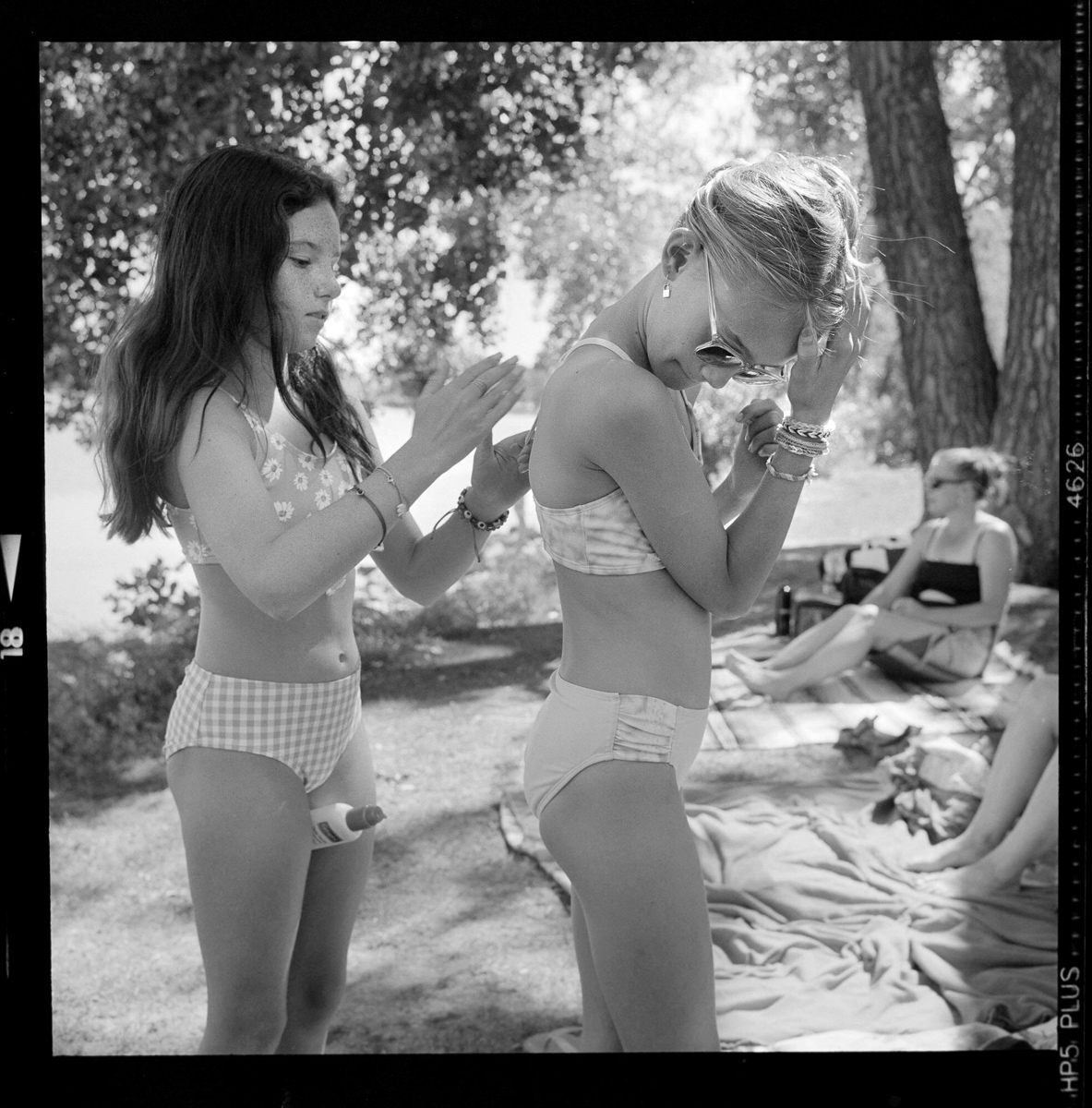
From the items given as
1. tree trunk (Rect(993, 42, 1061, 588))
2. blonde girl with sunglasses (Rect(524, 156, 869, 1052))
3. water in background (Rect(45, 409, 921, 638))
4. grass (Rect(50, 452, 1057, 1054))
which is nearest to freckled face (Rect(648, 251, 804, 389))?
blonde girl with sunglasses (Rect(524, 156, 869, 1052))

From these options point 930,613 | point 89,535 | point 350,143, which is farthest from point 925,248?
point 89,535

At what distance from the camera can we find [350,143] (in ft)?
8.64

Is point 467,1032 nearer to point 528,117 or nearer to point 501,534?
point 501,534

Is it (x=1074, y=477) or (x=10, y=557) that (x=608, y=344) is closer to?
(x=1074, y=477)

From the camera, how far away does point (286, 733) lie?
1695 mm

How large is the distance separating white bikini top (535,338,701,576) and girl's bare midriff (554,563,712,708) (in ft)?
0.06

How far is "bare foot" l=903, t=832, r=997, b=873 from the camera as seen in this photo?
9.35ft

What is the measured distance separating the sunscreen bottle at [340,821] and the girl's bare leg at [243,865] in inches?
1.3

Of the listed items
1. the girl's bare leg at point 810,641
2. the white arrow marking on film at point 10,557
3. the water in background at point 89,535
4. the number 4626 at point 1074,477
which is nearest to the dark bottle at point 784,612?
the girl's bare leg at point 810,641

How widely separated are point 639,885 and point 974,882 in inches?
64.7

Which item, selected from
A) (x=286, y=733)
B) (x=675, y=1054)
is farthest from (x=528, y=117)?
(x=675, y=1054)

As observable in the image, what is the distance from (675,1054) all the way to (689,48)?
2.16 m

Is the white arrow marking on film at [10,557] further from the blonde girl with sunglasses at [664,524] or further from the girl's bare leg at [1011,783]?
the girl's bare leg at [1011,783]

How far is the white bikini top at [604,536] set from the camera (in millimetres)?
1515
